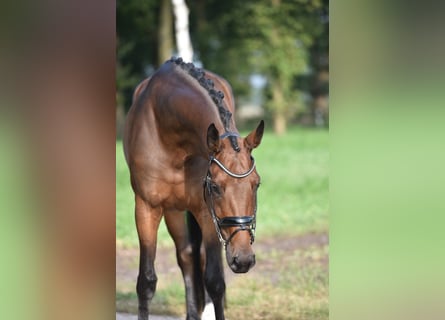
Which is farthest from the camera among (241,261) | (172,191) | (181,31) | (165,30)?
(165,30)

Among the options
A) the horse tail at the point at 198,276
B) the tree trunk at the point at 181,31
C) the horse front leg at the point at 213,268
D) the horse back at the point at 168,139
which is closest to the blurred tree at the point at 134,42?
the tree trunk at the point at 181,31

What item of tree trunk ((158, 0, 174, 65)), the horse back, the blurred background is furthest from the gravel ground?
the blurred background

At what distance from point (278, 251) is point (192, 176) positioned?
4.05 metres

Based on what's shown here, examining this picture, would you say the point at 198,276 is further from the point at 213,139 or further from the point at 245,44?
the point at 245,44

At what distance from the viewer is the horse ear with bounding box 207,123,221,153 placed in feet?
10.3

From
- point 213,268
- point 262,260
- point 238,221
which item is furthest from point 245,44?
point 238,221

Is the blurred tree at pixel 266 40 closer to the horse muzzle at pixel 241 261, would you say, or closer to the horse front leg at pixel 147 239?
the horse front leg at pixel 147 239

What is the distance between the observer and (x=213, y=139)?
10.4ft

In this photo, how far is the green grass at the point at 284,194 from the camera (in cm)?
884

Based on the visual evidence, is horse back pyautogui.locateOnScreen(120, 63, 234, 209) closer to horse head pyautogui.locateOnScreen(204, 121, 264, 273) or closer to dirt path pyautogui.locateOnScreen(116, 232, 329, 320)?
horse head pyautogui.locateOnScreen(204, 121, 264, 273)
